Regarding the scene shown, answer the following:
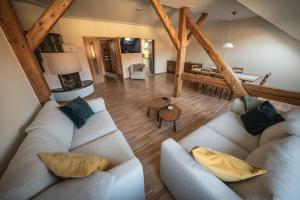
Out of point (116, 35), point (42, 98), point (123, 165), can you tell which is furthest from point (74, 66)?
point (116, 35)

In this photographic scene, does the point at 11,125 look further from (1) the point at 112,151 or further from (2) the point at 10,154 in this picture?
(1) the point at 112,151

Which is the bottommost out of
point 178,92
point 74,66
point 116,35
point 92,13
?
point 178,92

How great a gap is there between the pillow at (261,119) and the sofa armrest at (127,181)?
1.58 meters

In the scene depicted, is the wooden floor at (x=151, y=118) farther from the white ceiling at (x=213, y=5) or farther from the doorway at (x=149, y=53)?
the doorway at (x=149, y=53)

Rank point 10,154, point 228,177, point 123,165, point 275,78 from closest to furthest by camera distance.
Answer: point 228,177, point 123,165, point 10,154, point 275,78

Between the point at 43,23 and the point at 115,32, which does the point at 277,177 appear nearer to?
the point at 43,23

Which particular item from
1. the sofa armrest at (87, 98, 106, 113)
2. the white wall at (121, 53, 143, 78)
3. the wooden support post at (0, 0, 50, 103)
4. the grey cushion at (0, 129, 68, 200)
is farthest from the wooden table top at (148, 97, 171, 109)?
the white wall at (121, 53, 143, 78)

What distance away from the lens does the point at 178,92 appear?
3867mm

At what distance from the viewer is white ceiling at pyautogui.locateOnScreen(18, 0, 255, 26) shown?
3.28m

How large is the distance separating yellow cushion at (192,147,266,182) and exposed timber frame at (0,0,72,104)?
102 inches

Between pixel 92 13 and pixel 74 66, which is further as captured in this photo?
pixel 92 13

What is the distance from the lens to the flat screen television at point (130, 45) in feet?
18.8

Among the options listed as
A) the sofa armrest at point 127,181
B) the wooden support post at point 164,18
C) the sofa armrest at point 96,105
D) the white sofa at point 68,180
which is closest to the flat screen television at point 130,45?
the wooden support post at point 164,18

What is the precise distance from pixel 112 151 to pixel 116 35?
5456mm
